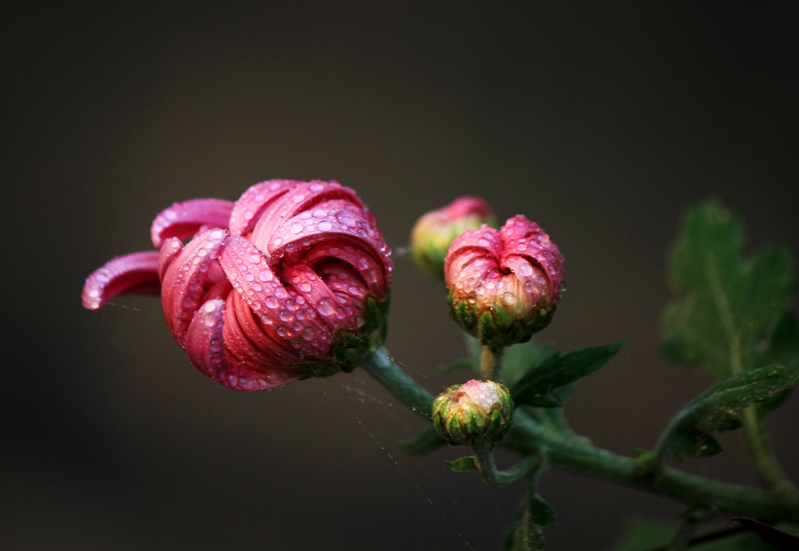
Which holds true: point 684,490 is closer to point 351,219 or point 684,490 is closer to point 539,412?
point 539,412

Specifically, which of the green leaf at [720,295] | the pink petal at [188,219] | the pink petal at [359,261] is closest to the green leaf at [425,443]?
the pink petal at [359,261]

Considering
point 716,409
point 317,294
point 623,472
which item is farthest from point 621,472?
point 317,294

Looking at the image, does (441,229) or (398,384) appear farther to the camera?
(441,229)

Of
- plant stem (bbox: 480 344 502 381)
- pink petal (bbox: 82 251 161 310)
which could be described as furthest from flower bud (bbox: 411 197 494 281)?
pink petal (bbox: 82 251 161 310)

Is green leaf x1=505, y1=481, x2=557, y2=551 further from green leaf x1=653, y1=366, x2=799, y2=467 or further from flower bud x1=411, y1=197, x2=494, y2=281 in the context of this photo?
flower bud x1=411, y1=197, x2=494, y2=281

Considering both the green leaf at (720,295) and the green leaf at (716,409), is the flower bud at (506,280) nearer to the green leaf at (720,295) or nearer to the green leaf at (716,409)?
the green leaf at (716,409)

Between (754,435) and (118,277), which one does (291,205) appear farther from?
(754,435)
